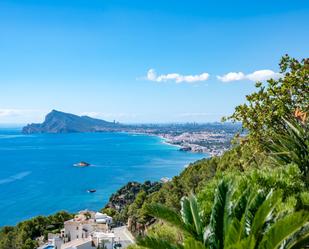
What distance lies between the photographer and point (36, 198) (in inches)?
2023

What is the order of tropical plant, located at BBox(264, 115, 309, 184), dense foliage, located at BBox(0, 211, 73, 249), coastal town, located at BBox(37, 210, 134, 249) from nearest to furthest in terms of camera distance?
tropical plant, located at BBox(264, 115, 309, 184), coastal town, located at BBox(37, 210, 134, 249), dense foliage, located at BBox(0, 211, 73, 249)

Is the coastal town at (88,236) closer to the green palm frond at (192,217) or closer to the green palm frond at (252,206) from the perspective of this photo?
the green palm frond at (192,217)

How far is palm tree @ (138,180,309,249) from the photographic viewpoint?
3.31 m

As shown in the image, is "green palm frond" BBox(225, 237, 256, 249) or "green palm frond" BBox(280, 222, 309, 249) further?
"green palm frond" BBox(280, 222, 309, 249)

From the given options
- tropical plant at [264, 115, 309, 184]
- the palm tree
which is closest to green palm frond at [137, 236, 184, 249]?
the palm tree

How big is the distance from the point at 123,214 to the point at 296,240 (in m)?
32.1

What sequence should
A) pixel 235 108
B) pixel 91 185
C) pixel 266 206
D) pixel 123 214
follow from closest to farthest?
pixel 266 206
pixel 235 108
pixel 123 214
pixel 91 185

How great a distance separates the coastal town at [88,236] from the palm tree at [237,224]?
18192mm

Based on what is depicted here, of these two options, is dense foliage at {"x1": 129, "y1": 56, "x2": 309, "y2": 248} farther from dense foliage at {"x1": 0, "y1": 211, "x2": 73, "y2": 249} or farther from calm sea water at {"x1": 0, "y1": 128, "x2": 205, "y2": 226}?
calm sea water at {"x1": 0, "y1": 128, "x2": 205, "y2": 226}

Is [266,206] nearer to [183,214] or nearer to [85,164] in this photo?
[183,214]

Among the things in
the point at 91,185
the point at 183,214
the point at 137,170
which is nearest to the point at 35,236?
the point at 183,214

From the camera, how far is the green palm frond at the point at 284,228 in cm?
325

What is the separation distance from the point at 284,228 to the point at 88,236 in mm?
23631

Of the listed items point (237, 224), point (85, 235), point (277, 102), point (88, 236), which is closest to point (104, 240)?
point (88, 236)
